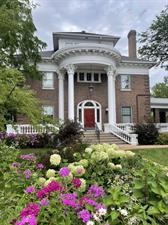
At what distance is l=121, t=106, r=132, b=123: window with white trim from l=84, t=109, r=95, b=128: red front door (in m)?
2.95

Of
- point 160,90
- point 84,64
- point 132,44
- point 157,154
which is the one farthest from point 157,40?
point 160,90

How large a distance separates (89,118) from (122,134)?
4230mm

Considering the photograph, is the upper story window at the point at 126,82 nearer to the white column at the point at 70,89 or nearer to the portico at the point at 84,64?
the portico at the point at 84,64

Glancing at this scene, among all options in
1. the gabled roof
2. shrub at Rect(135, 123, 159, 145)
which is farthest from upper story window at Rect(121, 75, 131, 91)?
shrub at Rect(135, 123, 159, 145)

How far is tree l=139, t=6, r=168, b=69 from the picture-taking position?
3062cm

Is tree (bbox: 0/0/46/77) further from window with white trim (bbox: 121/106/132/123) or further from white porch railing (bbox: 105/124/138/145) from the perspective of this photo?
window with white trim (bbox: 121/106/132/123)

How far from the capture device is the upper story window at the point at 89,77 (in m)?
24.4

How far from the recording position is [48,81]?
2402 centimetres

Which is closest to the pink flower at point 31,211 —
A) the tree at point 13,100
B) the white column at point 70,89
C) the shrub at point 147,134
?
the tree at point 13,100

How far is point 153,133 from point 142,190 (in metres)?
17.7

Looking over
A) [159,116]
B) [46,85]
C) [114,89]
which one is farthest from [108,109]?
[159,116]

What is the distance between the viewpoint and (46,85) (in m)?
24.0

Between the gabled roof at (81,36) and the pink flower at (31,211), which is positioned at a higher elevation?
the gabled roof at (81,36)

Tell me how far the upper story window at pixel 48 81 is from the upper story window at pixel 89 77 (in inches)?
99.3
